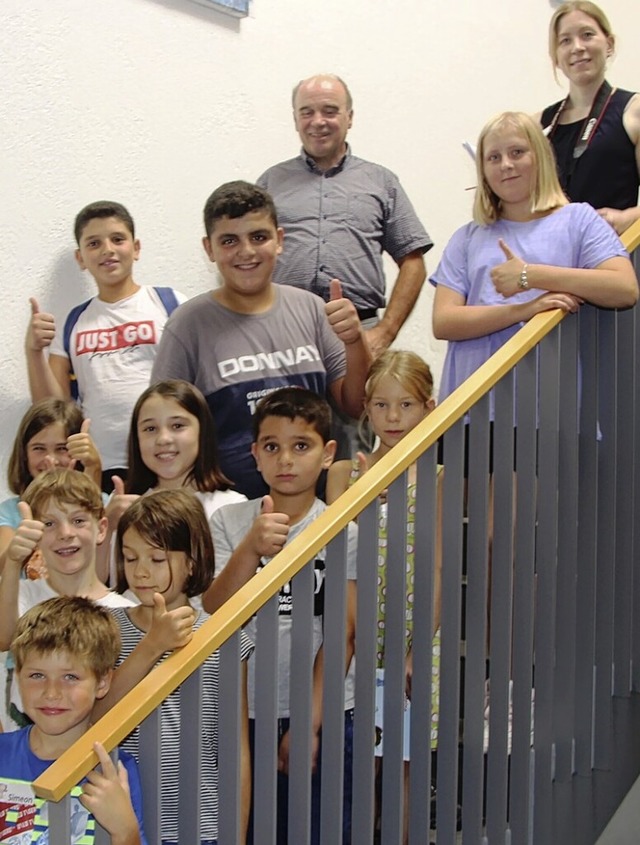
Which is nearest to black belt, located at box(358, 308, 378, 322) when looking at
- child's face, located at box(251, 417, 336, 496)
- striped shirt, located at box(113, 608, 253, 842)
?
child's face, located at box(251, 417, 336, 496)

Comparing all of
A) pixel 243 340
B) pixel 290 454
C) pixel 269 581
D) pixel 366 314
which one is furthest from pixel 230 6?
pixel 269 581

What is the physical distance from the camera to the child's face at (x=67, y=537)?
8.66 feet

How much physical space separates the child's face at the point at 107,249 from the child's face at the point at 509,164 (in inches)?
44.4

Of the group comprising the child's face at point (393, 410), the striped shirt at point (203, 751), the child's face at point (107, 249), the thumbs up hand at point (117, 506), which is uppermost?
the child's face at point (107, 249)

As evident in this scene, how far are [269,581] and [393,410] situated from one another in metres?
0.93

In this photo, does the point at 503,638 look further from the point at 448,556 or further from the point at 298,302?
the point at 298,302

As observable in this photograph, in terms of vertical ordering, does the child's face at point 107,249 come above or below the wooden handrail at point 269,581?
above

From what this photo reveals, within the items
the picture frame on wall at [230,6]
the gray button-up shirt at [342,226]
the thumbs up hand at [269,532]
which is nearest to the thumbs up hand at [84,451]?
the gray button-up shirt at [342,226]

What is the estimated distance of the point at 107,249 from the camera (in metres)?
3.47

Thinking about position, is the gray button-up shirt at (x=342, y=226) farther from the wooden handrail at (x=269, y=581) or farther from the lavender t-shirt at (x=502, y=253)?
the wooden handrail at (x=269, y=581)

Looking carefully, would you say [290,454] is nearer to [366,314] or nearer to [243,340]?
[243,340]

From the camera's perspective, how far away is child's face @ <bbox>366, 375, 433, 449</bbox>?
286 cm

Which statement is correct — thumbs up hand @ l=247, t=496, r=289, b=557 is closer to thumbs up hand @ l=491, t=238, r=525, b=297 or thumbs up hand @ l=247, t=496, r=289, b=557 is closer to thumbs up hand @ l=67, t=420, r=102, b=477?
thumbs up hand @ l=491, t=238, r=525, b=297

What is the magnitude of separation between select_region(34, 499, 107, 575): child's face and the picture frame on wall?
6.28 ft
